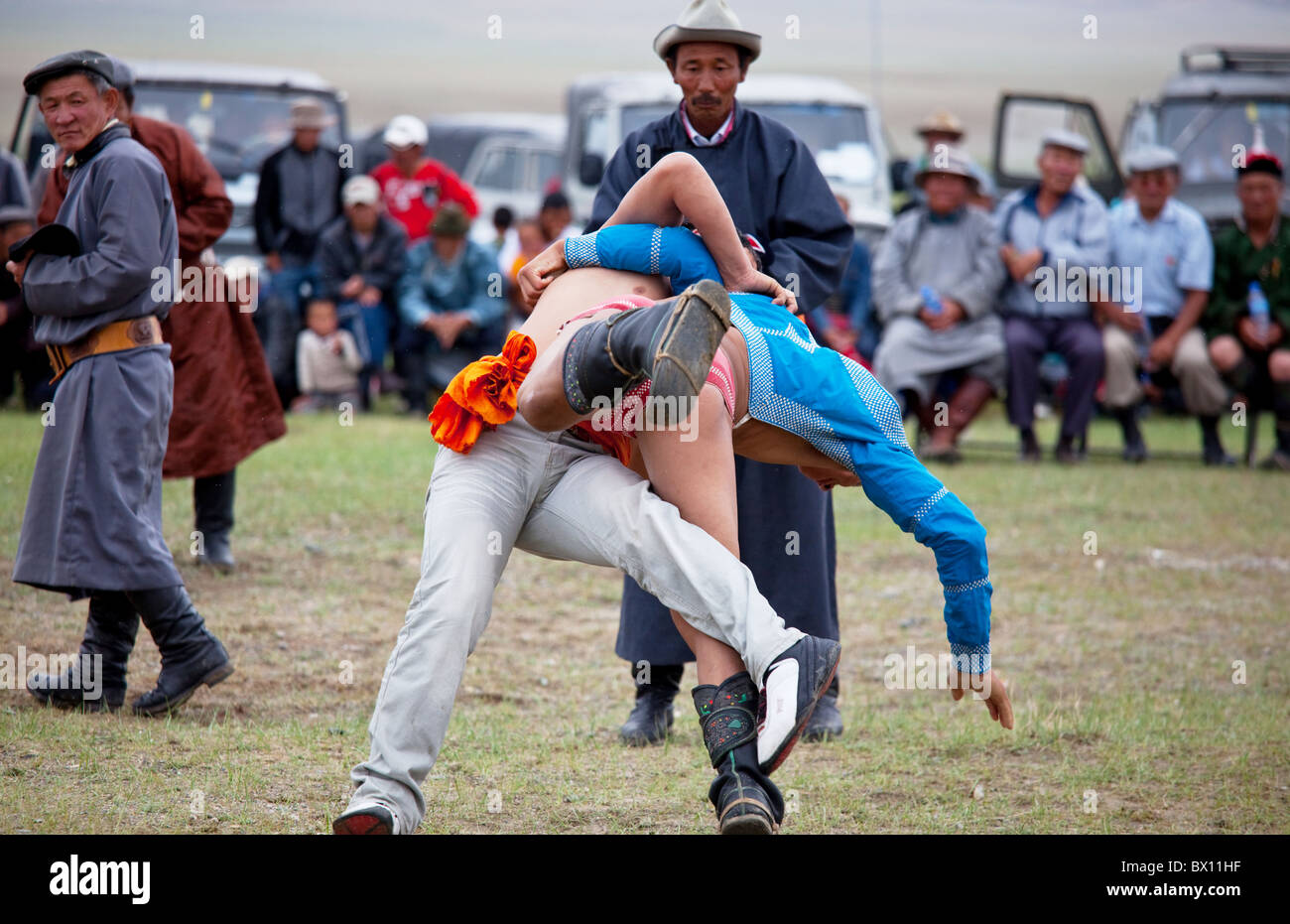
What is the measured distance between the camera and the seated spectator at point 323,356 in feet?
35.9

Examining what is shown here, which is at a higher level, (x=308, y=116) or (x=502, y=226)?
(x=308, y=116)

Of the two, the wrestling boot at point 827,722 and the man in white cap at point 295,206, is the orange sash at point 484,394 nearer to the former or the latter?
the wrestling boot at point 827,722

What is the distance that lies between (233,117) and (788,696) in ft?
35.1

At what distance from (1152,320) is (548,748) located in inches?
301

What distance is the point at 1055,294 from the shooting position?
10.1 m

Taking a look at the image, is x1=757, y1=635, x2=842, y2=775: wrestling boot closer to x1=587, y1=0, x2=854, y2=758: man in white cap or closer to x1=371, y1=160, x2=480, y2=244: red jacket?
x1=587, y1=0, x2=854, y2=758: man in white cap

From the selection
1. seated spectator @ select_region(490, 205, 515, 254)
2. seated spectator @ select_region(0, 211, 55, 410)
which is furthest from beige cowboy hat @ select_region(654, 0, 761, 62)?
seated spectator @ select_region(490, 205, 515, 254)

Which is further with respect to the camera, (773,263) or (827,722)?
Result: (827,722)

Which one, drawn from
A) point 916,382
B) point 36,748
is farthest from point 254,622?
point 916,382

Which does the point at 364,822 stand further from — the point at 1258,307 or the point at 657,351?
the point at 1258,307

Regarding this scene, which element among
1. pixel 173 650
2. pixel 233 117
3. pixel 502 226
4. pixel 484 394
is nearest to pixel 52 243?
pixel 173 650

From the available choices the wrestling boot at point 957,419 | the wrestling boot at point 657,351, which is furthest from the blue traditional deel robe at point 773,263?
the wrestling boot at point 957,419

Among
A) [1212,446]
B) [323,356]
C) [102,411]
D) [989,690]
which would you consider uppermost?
[102,411]
